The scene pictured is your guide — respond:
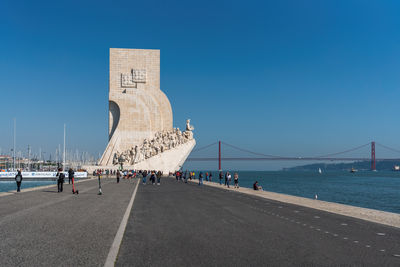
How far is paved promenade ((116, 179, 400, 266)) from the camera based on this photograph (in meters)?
4.09

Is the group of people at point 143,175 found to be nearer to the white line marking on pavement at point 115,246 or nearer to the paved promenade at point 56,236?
the paved promenade at point 56,236

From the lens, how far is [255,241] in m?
5.09

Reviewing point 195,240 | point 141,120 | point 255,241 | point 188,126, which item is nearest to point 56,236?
point 195,240

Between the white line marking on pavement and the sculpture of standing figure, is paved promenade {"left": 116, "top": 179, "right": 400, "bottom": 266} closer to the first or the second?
the white line marking on pavement

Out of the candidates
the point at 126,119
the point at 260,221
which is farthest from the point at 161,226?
the point at 126,119

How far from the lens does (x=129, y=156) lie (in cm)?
4319

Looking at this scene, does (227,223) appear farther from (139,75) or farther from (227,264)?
(139,75)

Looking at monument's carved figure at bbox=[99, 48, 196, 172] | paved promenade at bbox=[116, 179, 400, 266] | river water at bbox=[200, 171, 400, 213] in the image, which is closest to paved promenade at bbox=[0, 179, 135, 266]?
paved promenade at bbox=[116, 179, 400, 266]

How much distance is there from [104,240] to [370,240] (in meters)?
3.65

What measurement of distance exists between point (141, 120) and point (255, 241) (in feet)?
140

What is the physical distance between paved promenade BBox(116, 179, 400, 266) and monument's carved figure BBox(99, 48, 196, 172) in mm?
34485

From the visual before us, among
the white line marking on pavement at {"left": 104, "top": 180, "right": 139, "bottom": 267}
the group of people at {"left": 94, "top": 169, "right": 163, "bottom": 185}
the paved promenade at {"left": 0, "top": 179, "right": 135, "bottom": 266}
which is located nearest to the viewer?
the white line marking on pavement at {"left": 104, "top": 180, "right": 139, "bottom": 267}

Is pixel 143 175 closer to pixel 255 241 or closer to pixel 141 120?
pixel 255 241

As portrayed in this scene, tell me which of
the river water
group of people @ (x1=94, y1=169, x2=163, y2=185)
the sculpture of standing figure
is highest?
the sculpture of standing figure
